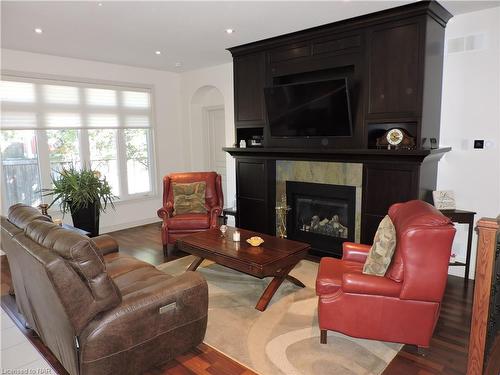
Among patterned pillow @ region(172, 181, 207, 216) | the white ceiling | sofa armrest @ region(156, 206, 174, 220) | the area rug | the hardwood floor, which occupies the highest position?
the white ceiling

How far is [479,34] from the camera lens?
3709 mm

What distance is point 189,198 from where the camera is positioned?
518 centimetres

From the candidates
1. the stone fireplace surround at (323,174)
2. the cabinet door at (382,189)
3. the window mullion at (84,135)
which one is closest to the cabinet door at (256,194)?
the stone fireplace surround at (323,174)

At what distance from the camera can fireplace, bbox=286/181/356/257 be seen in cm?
455

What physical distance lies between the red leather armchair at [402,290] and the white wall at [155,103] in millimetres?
4641

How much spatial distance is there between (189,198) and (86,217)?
4.82 ft

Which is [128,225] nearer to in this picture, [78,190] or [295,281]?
[78,190]

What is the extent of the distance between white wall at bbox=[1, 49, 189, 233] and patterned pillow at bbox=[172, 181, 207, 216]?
5.81 feet

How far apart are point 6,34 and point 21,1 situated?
4.25 feet

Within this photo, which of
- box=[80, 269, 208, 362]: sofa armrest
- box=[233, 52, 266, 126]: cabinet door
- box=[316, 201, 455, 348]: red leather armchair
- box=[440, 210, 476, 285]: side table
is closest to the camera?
box=[80, 269, 208, 362]: sofa armrest

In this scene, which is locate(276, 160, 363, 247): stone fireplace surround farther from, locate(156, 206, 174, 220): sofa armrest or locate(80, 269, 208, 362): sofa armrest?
locate(80, 269, 208, 362): sofa armrest

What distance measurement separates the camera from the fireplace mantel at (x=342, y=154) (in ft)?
12.0

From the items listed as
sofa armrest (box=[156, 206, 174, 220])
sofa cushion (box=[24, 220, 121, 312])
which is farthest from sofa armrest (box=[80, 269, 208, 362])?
sofa armrest (box=[156, 206, 174, 220])

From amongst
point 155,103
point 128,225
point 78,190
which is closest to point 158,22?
point 78,190
